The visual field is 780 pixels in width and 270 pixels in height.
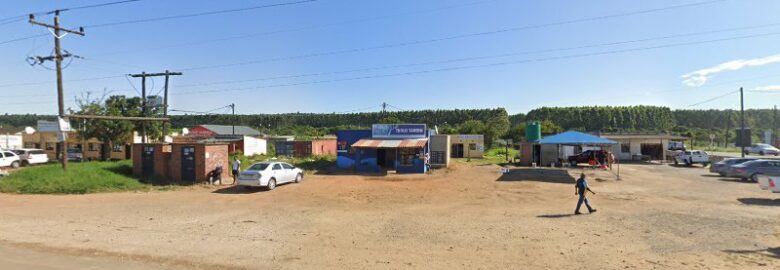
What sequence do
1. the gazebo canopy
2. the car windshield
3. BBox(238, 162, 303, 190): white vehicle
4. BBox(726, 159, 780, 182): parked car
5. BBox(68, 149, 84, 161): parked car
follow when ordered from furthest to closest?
BBox(68, 149, 84, 161): parked car, the gazebo canopy, BBox(726, 159, 780, 182): parked car, the car windshield, BBox(238, 162, 303, 190): white vehicle

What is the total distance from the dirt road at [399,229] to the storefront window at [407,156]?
9879 mm

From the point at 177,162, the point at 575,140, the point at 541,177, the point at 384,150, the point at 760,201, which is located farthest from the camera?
the point at 384,150

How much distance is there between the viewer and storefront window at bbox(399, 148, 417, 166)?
97.7ft

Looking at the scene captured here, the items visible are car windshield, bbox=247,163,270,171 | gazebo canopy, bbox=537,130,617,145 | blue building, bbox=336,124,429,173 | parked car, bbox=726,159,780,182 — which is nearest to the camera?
car windshield, bbox=247,163,270,171

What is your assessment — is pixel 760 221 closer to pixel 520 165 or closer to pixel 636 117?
pixel 520 165

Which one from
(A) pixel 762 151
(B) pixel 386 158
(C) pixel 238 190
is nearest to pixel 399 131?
(B) pixel 386 158

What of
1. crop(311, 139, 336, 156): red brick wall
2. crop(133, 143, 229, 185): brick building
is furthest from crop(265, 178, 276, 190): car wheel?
crop(311, 139, 336, 156): red brick wall

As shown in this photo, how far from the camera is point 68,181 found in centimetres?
2011

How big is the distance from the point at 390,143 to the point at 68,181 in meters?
17.8

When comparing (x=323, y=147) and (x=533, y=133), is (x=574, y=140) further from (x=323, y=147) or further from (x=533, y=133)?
(x=323, y=147)

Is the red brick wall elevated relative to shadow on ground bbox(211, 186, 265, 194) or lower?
elevated

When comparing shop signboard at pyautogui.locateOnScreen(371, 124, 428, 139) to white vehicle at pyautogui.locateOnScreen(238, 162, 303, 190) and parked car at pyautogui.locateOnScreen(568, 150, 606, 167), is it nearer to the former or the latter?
white vehicle at pyautogui.locateOnScreen(238, 162, 303, 190)

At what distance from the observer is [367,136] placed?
3222 cm

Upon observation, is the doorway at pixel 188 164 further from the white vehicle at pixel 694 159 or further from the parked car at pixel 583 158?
the white vehicle at pixel 694 159
